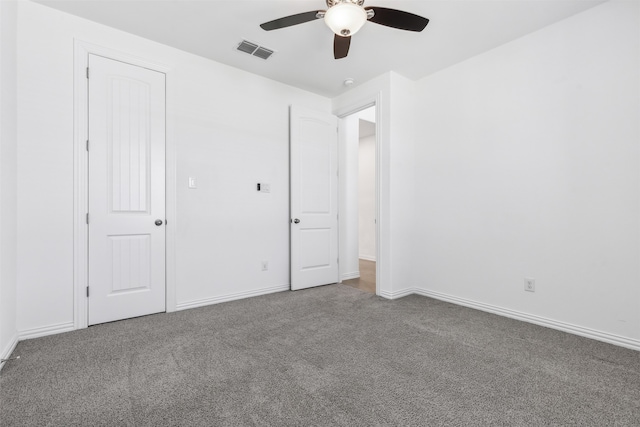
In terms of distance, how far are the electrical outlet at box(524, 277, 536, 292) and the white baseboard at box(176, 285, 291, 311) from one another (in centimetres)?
254

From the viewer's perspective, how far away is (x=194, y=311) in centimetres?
303

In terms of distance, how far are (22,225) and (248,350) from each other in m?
1.98

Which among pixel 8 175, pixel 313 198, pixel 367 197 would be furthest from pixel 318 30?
pixel 367 197

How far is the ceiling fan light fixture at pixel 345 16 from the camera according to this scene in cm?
193

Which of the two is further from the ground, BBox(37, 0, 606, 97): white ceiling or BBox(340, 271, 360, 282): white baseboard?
BBox(37, 0, 606, 97): white ceiling

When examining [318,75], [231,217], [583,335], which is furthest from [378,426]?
[318,75]

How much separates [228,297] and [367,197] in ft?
13.7

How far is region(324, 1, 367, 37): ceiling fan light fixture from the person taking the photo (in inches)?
75.8

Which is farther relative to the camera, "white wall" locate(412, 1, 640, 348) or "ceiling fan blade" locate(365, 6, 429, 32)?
"white wall" locate(412, 1, 640, 348)

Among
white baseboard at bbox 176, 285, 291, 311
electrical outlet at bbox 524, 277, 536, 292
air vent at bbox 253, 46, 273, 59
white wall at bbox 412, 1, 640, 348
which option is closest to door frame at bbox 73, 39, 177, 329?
white baseboard at bbox 176, 285, 291, 311

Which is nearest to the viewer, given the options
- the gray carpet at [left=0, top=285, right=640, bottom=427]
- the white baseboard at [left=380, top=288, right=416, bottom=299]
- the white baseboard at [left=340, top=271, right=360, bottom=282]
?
the gray carpet at [left=0, top=285, right=640, bottom=427]

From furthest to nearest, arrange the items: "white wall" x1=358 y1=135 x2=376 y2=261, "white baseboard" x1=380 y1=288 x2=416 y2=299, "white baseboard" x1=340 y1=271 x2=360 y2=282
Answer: "white wall" x1=358 y1=135 x2=376 y2=261
"white baseboard" x1=340 y1=271 x2=360 y2=282
"white baseboard" x1=380 y1=288 x2=416 y2=299

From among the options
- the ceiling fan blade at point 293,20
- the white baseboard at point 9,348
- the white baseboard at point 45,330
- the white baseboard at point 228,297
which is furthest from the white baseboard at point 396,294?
the white baseboard at point 9,348

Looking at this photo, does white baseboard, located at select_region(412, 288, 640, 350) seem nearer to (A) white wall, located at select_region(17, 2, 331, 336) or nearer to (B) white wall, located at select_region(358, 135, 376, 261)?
(A) white wall, located at select_region(17, 2, 331, 336)
